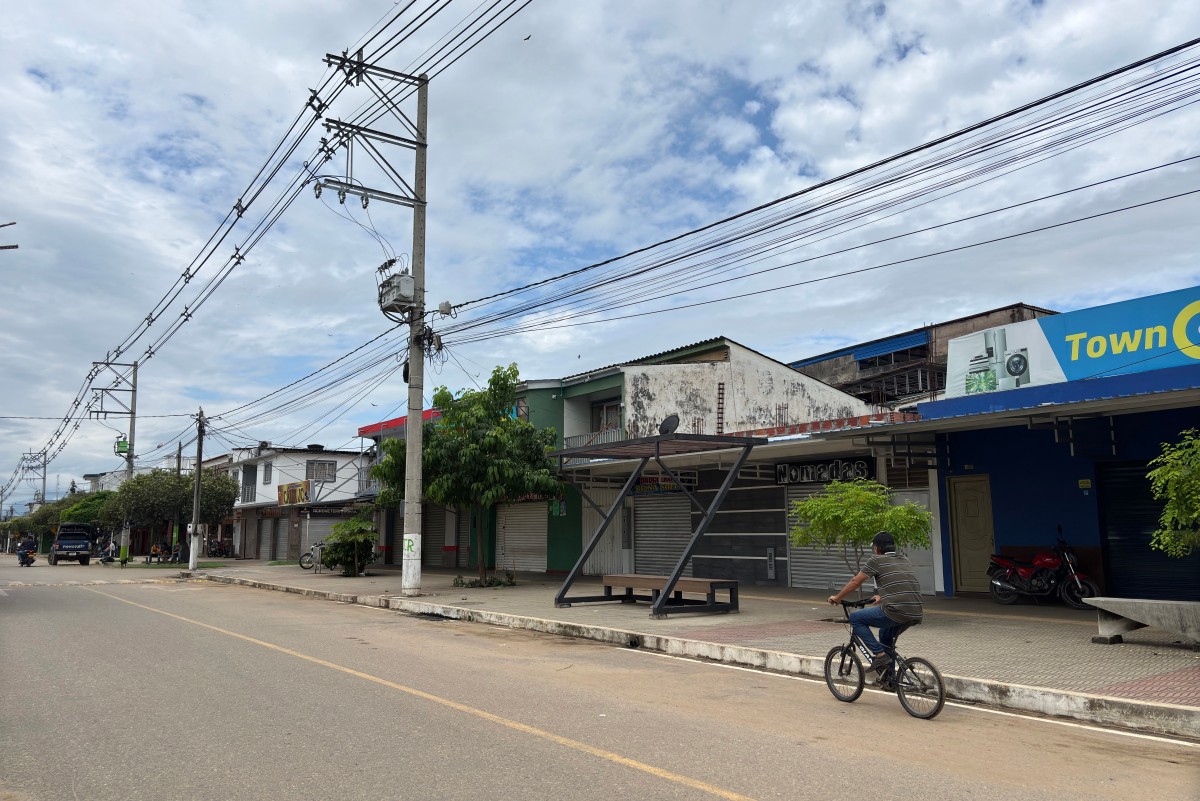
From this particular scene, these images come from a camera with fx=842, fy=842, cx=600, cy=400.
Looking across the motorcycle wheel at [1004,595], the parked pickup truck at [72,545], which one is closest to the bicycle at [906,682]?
the motorcycle wheel at [1004,595]

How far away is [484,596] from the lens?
1981 centimetres

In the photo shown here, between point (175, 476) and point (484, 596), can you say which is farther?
point (175, 476)

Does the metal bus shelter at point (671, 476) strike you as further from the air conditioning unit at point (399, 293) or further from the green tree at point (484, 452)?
the air conditioning unit at point (399, 293)

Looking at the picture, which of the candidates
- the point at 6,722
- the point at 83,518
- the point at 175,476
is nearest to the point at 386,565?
the point at 175,476

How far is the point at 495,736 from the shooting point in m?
6.47

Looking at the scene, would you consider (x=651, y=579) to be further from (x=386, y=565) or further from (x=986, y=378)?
(x=386, y=565)

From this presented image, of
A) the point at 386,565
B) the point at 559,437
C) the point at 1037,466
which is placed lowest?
the point at 386,565

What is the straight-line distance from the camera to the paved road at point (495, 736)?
534 cm

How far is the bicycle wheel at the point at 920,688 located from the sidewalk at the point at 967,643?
126 cm

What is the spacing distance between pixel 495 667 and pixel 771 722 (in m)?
4.02

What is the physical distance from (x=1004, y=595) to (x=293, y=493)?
38.7m

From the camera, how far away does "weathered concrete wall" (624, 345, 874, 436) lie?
26094 millimetres

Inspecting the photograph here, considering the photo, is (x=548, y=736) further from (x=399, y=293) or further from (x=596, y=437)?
(x=596, y=437)

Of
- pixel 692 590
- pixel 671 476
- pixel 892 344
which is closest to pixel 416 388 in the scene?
pixel 671 476
